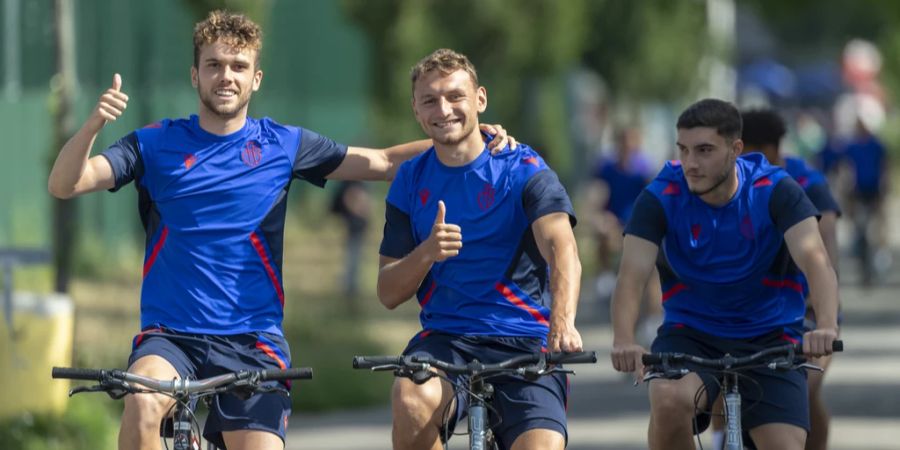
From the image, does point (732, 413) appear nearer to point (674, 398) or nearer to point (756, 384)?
point (674, 398)

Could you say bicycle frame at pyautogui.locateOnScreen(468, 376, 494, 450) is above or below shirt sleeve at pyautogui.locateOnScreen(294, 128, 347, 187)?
below

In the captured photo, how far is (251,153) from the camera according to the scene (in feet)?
25.1

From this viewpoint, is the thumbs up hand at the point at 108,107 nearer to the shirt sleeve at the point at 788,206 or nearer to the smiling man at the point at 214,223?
the smiling man at the point at 214,223

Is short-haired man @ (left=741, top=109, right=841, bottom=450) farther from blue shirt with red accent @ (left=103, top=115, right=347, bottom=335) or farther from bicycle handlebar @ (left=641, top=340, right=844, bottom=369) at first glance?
blue shirt with red accent @ (left=103, top=115, right=347, bottom=335)

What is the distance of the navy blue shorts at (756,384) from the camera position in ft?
26.5

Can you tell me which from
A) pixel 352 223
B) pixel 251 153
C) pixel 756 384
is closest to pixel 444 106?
pixel 251 153

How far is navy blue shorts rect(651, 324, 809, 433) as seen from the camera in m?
8.07

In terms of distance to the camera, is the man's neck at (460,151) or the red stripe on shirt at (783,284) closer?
the man's neck at (460,151)

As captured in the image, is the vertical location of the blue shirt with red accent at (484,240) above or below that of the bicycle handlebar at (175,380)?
above

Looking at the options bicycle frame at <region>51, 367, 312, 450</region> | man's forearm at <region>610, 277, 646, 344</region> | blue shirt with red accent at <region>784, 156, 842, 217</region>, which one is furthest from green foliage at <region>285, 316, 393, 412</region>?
bicycle frame at <region>51, 367, 312, 450</region>

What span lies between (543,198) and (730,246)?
997 millimetres

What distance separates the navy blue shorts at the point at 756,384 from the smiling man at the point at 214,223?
1.21 meters

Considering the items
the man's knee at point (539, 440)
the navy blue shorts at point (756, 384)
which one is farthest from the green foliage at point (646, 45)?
the man's knee at point (539, 440)

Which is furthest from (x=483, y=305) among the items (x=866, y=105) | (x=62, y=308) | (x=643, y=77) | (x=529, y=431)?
(x=866, y=105)
